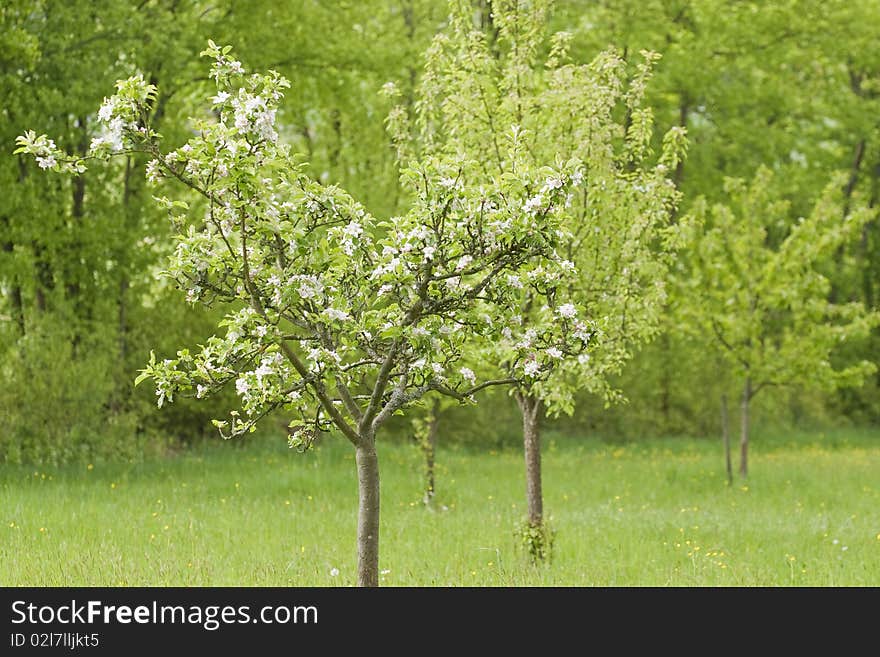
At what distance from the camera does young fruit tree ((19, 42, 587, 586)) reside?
5637mm

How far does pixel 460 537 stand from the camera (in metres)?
12.0

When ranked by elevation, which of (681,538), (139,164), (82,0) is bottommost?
(681,538)

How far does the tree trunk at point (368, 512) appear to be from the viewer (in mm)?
6488

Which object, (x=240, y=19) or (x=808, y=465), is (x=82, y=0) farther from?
(x=808, y=465)

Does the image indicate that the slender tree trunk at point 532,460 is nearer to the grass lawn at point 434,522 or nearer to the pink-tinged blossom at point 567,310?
the grass lawn at point 434,522

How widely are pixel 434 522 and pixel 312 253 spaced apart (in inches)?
307

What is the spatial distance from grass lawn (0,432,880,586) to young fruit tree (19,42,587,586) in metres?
3.82

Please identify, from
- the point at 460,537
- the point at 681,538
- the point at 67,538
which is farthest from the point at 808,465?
the point at 67,538

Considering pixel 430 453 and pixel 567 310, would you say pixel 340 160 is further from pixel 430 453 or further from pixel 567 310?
pixel 567 310

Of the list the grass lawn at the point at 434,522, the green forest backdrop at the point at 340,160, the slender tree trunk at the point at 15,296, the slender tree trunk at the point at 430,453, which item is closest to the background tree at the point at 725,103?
the green forest backdrop at the point at 340,160

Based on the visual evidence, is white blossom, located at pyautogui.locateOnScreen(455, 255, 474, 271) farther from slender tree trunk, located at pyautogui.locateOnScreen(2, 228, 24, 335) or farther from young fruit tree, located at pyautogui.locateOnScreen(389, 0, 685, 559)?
slender tree trunk, located at pyautogui.locateOnScreen(2, 228, 24, 335)

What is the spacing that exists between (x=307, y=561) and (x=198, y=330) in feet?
34.4

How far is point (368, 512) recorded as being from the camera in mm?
6535
